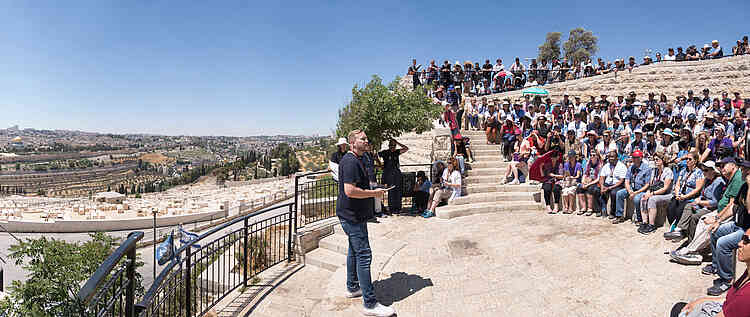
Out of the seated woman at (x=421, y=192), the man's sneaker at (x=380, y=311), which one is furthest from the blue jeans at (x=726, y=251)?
the seated woman at (x=421, y=192)

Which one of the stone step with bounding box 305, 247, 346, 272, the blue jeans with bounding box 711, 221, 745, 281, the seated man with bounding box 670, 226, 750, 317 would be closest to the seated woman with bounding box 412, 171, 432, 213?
the stone step with bounding box 305, 247, 346, 272

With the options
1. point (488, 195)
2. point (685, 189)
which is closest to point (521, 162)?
point (488, 195)

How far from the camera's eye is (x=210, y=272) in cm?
710

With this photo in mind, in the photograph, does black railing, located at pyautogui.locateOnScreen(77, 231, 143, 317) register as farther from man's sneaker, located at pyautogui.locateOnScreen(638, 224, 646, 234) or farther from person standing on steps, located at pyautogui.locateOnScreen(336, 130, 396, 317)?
man's sneaker, located at pyautogui.locateOnScreen(638, 224, 646, 234)

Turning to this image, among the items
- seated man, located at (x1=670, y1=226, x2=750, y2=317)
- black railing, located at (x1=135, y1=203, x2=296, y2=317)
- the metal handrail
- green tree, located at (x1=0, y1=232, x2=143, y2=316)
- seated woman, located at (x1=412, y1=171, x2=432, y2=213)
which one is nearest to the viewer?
the metal handrail

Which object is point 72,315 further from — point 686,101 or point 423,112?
point 686,101

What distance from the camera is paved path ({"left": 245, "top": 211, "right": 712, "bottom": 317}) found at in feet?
14.2

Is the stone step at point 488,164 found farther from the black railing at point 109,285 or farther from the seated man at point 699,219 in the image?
the black railing at point 109,285

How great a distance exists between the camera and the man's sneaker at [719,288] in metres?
4.21

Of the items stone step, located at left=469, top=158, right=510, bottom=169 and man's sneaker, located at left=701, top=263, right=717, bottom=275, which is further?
stone step, located at left=469, top=158, right=510, bottom=169

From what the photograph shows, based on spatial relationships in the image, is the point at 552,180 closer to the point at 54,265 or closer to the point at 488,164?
the point at 488,164

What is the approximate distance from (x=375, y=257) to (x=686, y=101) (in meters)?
12.1

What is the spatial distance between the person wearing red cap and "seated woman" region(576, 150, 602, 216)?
23.1 inches

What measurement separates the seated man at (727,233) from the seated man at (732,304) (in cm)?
155
